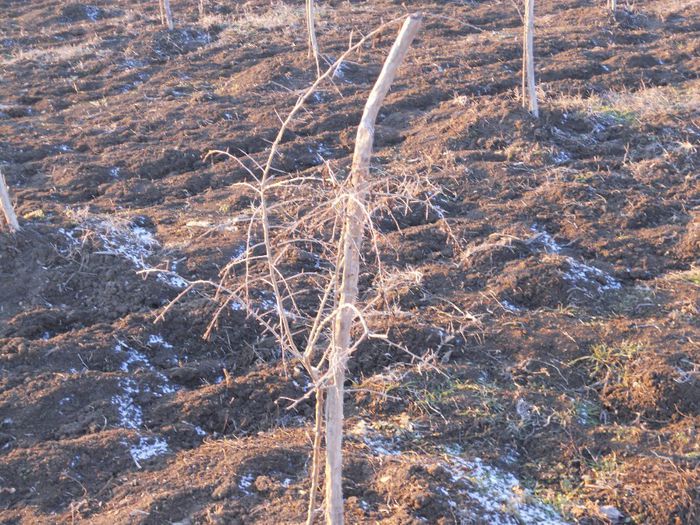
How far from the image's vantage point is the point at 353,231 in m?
2.21

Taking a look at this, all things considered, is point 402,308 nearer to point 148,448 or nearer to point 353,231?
point 148,448

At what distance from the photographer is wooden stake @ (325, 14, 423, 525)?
2.14 meters

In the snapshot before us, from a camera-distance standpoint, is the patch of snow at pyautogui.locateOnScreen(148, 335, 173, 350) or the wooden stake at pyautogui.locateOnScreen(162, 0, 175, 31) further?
the wooden stake at pyautogui.locateOnScreen(162, 0, 175, 31)

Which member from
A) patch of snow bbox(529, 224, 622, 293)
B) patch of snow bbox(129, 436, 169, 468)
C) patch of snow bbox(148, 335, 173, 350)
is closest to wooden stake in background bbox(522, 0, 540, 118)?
patch of snow bbox(529, 224, 622, 293)

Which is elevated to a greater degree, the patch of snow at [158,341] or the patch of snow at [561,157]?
the patch of snow at [561,157]

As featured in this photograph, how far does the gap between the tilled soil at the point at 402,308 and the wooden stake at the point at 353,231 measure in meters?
0.33

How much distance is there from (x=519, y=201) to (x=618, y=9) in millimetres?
7858

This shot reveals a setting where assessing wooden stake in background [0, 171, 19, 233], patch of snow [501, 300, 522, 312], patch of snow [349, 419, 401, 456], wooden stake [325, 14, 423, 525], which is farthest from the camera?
wooden stake in background [0, 171, 19, 233]

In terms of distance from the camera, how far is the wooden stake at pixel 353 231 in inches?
84.4

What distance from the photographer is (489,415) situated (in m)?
3.88

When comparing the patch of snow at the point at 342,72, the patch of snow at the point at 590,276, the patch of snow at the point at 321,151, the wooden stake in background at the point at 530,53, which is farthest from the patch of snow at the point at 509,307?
the patch of snow at the point at 342,72

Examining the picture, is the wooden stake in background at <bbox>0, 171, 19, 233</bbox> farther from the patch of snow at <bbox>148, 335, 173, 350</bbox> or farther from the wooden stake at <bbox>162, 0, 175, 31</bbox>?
the wooden stake at <bbox>162, 0, 175, 31</bbox>

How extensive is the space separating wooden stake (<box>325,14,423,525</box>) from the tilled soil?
334mm

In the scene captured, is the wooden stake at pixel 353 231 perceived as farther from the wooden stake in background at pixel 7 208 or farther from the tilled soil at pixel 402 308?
the wooden stake in background at pixel 7 208
